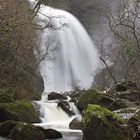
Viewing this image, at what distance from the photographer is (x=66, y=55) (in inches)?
2074

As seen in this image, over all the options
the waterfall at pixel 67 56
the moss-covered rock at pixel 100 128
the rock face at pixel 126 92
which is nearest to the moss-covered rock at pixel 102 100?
the rock face at pixel 126 92

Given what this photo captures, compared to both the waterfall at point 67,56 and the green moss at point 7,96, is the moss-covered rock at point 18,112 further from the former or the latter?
the waterfall at point 67,56

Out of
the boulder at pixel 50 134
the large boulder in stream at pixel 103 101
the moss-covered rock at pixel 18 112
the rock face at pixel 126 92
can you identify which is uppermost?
the rock face at pixel 126 92

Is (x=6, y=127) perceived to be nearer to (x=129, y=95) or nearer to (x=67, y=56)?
(x=129, y=95)

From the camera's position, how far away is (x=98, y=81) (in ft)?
161

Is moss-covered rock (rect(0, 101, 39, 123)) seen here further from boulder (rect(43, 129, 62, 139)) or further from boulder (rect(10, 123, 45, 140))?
boulder (rect(10, 123, 45, 140))

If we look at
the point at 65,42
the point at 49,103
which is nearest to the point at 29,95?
the point at 49,103

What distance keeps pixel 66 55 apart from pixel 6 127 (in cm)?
3290

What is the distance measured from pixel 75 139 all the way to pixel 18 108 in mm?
4952

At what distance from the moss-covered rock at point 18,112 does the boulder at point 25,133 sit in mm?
3678

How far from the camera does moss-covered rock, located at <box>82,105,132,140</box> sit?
56.5ft

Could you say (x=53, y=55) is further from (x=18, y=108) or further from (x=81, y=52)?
(x=18, y=108)

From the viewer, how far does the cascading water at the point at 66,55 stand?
159ft

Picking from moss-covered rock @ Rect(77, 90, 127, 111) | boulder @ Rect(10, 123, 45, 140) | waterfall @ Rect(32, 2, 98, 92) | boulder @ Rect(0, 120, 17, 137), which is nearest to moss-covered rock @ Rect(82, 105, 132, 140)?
boulder @ Rect(10, 123, 45, 140)
